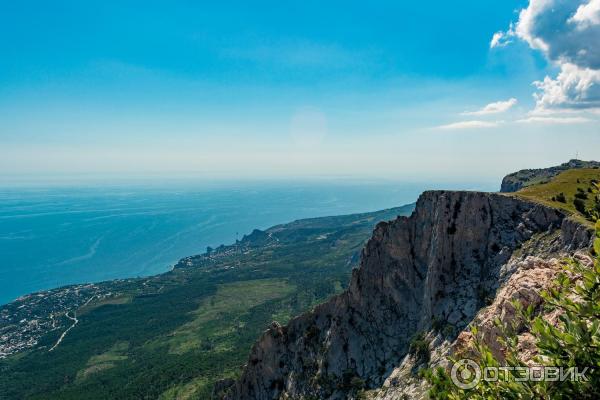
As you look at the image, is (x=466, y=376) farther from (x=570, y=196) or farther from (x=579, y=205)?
(x=570, y=196)

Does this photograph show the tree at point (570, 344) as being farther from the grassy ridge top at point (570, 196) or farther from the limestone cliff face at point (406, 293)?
the grassy ridge top at point (570, 196)

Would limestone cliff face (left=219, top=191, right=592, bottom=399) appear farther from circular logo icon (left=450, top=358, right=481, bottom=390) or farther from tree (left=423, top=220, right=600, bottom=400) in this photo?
tree (left=423, top=220, right=600, bottom=400)

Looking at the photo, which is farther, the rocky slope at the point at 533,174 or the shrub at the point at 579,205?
the rocky slope at the point at 533,174

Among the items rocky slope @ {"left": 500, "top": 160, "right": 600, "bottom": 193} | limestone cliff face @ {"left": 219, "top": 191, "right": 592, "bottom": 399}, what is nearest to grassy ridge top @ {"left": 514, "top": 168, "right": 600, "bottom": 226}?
limestone cliff face @ {"left": 219, "top": 191, "right": 592, "bottom": 399}

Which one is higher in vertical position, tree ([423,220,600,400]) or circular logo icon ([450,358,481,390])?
tree ([423,220,600,400])

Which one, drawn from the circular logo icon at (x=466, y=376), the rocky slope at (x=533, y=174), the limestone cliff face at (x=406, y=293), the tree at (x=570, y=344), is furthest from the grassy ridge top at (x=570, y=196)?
the rocky slope at (x=533, y=174)

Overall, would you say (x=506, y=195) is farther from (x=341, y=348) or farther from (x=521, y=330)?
(x=341, y=348)

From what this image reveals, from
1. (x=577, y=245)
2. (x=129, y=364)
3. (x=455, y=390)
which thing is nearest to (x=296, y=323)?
(x=577, y=245)

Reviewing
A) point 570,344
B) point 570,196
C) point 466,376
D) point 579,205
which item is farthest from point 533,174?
point 570,344
